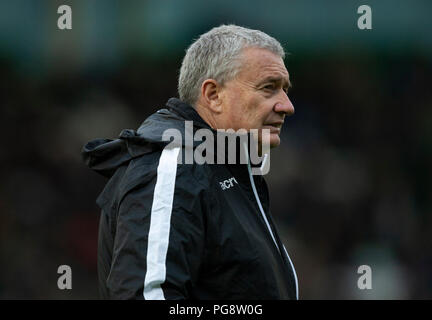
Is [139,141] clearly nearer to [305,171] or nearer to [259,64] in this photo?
[259,64]

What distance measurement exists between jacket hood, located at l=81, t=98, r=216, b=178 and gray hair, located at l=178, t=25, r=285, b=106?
148 mm

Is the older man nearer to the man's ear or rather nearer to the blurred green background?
the man's ear

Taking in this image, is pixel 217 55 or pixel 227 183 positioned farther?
pixel 217 55

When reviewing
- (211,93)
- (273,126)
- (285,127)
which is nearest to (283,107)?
(273,126)

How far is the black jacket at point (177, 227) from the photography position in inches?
76.8

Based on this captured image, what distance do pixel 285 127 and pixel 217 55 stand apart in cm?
379

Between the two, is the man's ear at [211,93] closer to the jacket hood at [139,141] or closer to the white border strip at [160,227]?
the jacket hood at [139,141]

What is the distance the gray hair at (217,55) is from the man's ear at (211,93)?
0.02m

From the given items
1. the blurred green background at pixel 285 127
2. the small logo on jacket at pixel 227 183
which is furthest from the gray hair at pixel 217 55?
the blurred green background at pixel 285 127

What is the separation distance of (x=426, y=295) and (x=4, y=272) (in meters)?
3.37

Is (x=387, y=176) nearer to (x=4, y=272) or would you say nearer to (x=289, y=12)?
(x=289, y=12)

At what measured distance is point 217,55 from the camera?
242 cm
